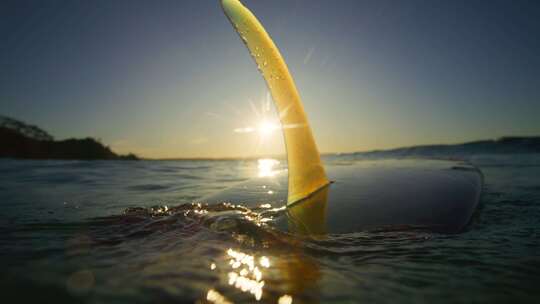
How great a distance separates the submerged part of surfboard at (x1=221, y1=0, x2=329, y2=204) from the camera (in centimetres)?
233

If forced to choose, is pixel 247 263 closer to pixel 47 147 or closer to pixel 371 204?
pixel 371 204

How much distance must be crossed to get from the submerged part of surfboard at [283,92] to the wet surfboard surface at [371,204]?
15.0 inches

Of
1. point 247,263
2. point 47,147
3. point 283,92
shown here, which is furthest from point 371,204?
point 47,147

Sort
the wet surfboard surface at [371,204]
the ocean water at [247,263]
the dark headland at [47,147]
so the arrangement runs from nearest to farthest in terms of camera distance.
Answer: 1. the ocean water at [247,263]
2. the wet surfboard surface at [371,204]
3. the dark headland at [47,147]

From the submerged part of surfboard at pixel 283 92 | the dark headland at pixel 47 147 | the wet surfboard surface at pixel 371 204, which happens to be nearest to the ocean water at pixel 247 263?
the wet surfboard surface at pixel 371 204

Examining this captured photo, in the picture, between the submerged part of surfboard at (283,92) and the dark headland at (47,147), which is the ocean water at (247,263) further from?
the dark headland at (47,147)

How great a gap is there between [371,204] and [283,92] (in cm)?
146

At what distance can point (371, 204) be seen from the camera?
2811mm

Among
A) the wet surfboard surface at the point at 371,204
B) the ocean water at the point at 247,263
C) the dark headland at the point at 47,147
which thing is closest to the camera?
the ocean water at the point at 247,263

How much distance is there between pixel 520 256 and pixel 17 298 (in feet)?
8.80

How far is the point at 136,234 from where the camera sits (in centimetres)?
211

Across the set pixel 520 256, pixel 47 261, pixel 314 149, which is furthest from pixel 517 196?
pixel 47 261

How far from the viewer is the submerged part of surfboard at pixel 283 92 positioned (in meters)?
2.33

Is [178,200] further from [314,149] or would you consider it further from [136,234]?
[314,149]
